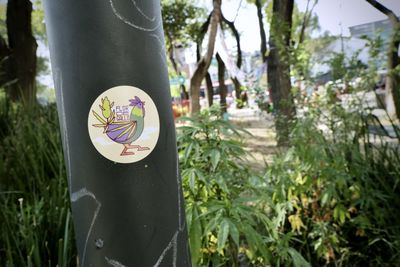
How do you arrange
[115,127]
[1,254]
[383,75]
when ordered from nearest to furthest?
[115,127], [1,254], [383,75]

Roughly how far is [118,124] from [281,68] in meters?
5.18

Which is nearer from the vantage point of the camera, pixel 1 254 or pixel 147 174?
pixel 147 174

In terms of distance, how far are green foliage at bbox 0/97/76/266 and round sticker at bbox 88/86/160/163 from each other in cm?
74

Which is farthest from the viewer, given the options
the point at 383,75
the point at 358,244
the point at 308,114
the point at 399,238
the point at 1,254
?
the point at 383,75

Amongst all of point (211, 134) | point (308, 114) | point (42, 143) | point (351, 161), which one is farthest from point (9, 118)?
point (351, 161)

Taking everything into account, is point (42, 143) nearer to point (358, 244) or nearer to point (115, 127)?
point (115, 127)

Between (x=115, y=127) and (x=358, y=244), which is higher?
(x=115, y=127)

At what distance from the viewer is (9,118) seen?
12.1 ft

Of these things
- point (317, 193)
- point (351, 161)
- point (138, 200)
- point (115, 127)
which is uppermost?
point (115, 127)

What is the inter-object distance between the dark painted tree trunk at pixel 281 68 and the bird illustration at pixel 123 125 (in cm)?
324

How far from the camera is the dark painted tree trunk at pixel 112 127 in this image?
29.9 inches

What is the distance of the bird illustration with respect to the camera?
2.50ft

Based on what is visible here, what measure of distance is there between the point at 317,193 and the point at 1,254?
7.03 feet

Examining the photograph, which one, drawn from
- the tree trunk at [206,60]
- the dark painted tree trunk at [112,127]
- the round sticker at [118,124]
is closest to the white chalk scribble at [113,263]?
the dark painted tree trunk at [112,127]
